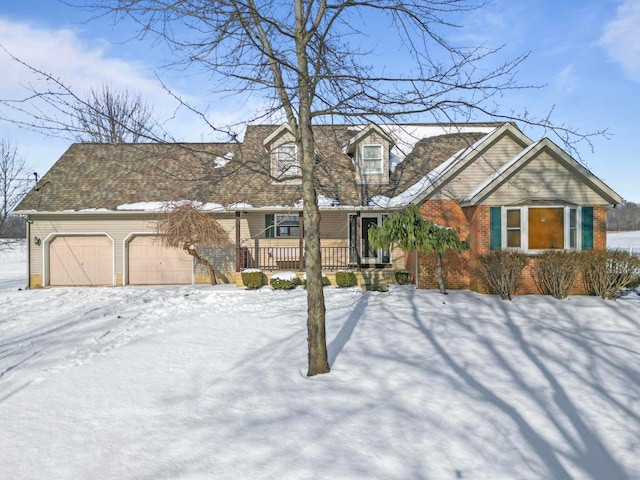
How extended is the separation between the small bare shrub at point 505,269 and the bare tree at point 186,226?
9.77 metres

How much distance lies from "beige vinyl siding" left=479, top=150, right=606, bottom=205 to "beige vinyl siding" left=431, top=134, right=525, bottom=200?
1.33m

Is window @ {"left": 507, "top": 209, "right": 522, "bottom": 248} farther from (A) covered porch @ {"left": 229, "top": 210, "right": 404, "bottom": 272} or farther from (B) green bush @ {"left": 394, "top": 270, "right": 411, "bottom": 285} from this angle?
(A) covered porch @ {"left": 229, "top": 210, "right": 404, "bottom": 272}

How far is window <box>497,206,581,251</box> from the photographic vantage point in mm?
12055

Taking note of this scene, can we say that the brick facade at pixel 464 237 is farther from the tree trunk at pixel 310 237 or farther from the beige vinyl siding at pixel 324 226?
the tree trunk at pixel 310 237

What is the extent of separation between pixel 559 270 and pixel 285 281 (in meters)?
8.78

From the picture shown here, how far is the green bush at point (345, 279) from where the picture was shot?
46.8 feet

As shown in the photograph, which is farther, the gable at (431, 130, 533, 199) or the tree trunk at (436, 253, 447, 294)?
the gable at (431, 130, 533, 199)

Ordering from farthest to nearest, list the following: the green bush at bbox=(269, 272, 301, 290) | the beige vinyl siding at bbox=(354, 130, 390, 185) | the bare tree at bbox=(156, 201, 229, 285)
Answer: the beige vinyl siding at bbox=(354, 130, 390, 185) < the bare tree at bbox=(156, 201, 229, 285) < the green bush at bbox=(269, 272, 301, 290)

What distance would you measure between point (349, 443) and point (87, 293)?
13.6 metres

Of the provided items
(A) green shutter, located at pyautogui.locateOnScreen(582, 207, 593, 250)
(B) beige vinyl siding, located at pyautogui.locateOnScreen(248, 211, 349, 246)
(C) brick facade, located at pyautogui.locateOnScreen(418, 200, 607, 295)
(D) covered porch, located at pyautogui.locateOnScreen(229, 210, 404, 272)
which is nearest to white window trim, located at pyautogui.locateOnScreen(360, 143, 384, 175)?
(D) covered porch, located at pyautogui.locateOnScreen(229, 210, 404, 272)

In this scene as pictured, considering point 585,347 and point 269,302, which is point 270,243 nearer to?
point 269,302

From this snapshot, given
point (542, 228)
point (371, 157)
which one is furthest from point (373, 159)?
point (542, 228)

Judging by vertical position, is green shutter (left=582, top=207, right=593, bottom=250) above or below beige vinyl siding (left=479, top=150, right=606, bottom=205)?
below

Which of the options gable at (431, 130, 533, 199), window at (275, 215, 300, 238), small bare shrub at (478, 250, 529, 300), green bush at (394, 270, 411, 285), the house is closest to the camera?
small bare shrub at (478, 250, 529, 300)
